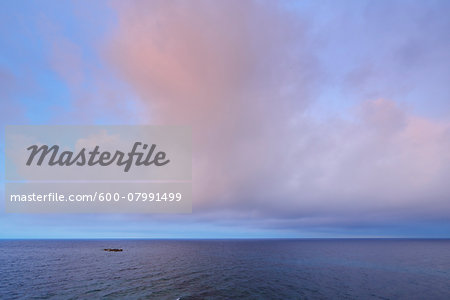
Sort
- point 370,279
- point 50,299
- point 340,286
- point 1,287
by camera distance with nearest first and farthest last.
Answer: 1. point 50,299
2. point 1,287
3. point 340,286
4. point 370,279

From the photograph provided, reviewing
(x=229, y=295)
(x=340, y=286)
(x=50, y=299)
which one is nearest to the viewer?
(x=50, y=299)

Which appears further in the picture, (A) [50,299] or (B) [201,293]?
(B) [201,293]

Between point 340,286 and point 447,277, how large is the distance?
136 feet

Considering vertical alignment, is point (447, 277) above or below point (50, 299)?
below

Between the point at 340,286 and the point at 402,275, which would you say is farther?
the point at 402,275

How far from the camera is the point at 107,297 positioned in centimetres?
4053

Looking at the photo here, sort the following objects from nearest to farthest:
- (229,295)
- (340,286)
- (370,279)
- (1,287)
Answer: (229,295)
(1,287)
(340,286)
(370,279)

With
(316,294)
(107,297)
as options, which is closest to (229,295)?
(316,294)

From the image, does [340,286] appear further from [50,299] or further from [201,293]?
[50,299]

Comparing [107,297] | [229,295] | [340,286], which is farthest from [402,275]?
[107,297]

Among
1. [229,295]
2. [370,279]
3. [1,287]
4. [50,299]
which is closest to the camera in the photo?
[50,299]

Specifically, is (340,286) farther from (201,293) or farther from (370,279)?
(201,293)

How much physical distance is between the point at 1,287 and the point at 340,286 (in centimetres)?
7607

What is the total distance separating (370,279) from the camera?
63188 millimetres
